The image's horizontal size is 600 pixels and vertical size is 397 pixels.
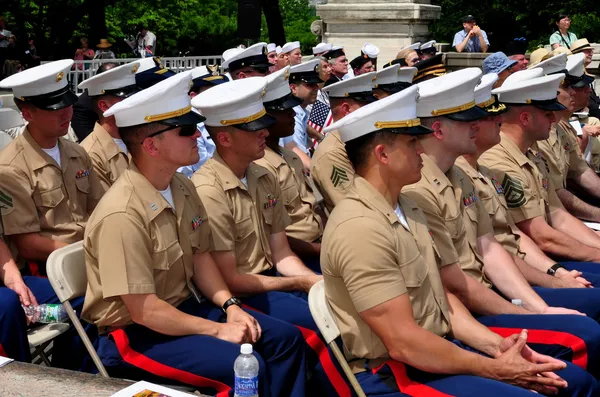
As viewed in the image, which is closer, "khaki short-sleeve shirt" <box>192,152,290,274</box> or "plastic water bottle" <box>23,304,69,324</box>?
"plastic water bottle" <box>23,304,69,324</box>

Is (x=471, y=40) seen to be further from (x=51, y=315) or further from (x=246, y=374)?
(x=246, y=374)

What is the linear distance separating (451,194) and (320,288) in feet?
3.74

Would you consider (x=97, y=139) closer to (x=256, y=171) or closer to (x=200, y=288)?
(x=256, y=171)

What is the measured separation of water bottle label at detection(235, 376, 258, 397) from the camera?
10.6 ft

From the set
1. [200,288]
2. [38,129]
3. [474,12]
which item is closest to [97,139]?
[38,129]

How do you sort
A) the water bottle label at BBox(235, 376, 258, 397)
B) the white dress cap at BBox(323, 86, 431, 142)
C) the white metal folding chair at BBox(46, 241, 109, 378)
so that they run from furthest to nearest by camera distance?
the white metal folding chair at BBox(46, 241, 109, 378)
the white dress cap at BBox(323, 86, 431, 142)
the water bottle label at BBox(235, 376, 258, 397)

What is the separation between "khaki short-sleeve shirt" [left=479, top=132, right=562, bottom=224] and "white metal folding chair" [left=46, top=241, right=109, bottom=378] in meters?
2.80

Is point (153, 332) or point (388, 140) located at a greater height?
point (388, 140)

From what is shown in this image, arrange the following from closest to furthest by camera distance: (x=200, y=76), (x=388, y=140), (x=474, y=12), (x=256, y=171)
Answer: (x=388, y=140)
(x=256, y=171)
(x=200, y=76)
(x=474, y=12)

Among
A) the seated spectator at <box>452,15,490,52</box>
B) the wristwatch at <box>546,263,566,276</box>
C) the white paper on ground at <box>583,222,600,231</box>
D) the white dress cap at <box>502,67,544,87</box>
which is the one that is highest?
the white dress cap at <box>502,67,544,87</box>

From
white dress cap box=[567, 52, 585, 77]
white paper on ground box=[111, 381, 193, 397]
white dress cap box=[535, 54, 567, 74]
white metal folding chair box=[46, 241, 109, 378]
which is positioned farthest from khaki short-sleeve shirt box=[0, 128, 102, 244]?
white dress cap box=[567, 52, 585, 77]

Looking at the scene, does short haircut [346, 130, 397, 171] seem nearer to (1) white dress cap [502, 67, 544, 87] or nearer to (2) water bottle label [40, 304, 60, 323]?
(2) water bottle label [40, 304, 60, 323]

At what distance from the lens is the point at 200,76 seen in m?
6.44

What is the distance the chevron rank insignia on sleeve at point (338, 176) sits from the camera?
5.56 m
